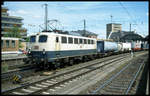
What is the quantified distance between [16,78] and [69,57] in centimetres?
870

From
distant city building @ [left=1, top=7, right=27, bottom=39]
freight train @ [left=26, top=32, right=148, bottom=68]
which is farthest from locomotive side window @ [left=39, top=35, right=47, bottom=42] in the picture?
distant city building @ [left=1, top=7, right=27, bottom=39]

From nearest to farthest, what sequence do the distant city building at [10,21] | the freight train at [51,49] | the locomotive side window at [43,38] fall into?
the freight train at [51,49] < the locomotive side window at [43,38] < the distant city building at [10,21]

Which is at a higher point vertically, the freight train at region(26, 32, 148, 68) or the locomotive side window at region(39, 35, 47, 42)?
the locomotive side window at region(39, 35, 47, 42)

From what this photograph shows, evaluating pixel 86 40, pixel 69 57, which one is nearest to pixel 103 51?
pixel 86 40

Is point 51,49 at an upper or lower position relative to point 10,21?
lower

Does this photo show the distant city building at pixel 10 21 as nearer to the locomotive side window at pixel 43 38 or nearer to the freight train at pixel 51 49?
the freight train at pixel 51 49

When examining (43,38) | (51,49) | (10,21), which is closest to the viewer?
(51,49)

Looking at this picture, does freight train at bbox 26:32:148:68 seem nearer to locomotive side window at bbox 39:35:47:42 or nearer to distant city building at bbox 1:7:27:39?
locomotive side window at bbox 39:35:47:42

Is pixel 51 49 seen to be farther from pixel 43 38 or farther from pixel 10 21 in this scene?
pixel 10 21

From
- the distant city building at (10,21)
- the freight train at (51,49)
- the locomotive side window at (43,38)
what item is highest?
the distant city building at (10,21)

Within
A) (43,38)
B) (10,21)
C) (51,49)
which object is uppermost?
(10,21)

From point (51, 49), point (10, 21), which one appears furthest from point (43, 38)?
point (10, 21)

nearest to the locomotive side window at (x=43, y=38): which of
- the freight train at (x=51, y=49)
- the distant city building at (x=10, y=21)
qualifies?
the freight train at (x=51, y=49)

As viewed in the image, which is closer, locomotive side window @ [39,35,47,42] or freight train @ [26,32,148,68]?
freight train @ [26,32,148,68]
